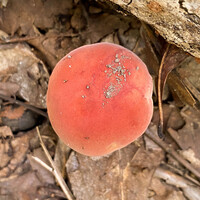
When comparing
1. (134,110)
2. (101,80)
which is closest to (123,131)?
(134,110)

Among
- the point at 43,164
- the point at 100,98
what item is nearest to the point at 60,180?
the point at 43,164

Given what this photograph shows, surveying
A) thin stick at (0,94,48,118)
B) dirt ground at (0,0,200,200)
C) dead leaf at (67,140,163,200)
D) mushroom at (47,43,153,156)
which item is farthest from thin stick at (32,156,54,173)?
mushroom at (47,43,153,156)

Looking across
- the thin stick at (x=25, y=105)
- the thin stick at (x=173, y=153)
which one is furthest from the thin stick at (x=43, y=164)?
the thin stick at (x=173, y=153)

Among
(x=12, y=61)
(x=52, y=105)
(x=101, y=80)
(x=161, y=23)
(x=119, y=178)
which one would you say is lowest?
(x=119, y=178)

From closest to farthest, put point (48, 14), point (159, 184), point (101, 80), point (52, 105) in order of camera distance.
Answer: point (101, 80) → point (52, 105) → point (48, 14) → point (159, 184)

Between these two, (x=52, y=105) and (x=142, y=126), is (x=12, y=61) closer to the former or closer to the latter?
(x=52, y=105)

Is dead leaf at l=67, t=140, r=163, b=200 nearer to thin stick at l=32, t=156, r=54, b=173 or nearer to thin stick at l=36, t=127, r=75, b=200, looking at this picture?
thin stick at l=36, t=127, r=75, b=200
